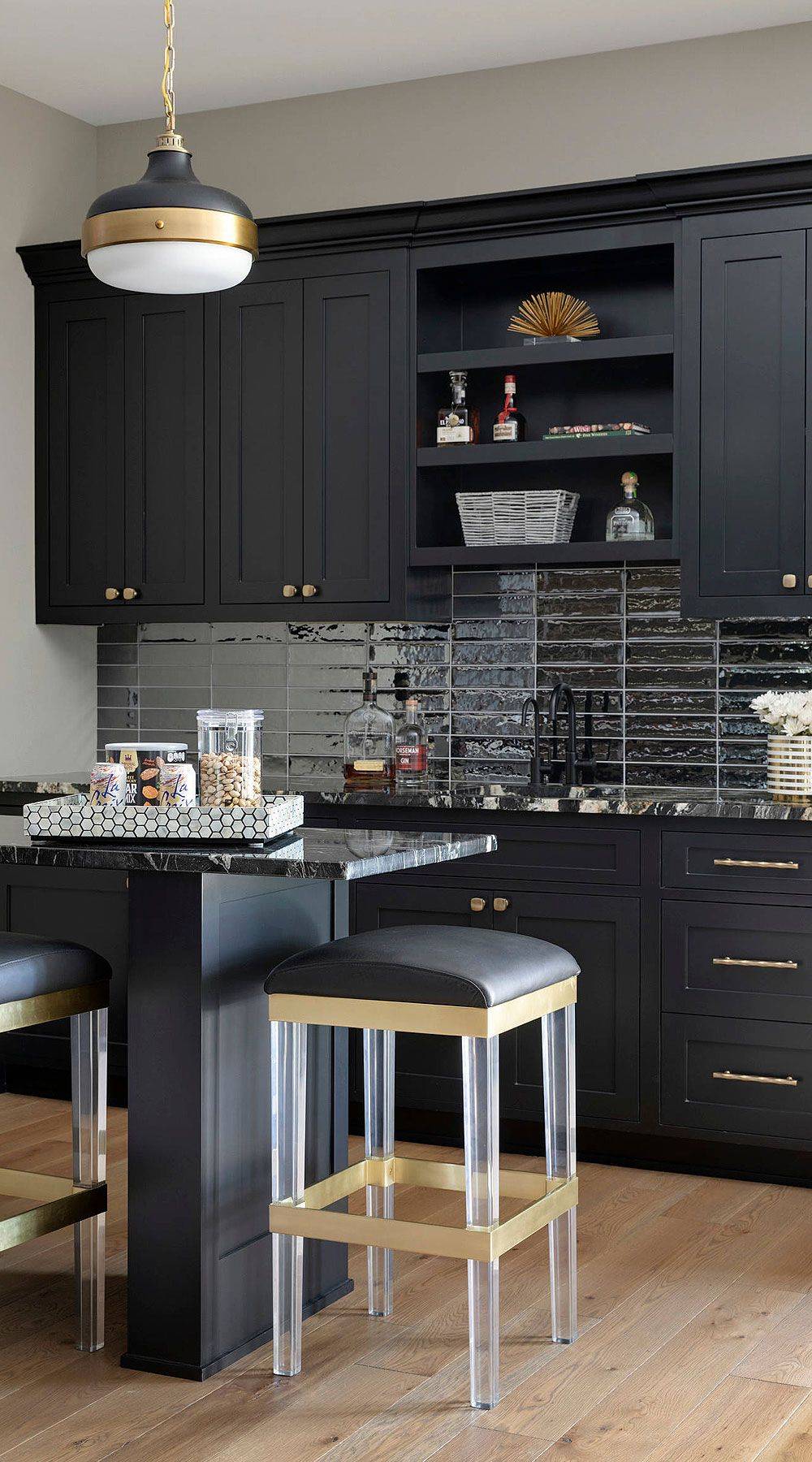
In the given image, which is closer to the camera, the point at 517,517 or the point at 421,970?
the point at 421,970

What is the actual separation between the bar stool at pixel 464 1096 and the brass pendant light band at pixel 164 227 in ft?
4.07

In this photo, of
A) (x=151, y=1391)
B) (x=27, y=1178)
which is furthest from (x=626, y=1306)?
(x=27, y=1178)

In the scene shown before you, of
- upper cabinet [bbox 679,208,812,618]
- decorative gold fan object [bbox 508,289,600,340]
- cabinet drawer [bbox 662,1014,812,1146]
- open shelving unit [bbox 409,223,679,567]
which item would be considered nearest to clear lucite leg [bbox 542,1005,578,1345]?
cabinet drawer [bbox 662,1014,812,1146]

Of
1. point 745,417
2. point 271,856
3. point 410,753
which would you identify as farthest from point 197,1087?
point 745,417

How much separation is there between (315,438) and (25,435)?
1.00 meters

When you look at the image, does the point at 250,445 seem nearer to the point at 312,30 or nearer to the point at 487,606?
the point at 487,606

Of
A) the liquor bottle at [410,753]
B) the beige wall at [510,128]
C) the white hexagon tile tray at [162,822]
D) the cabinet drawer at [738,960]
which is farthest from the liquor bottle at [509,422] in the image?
the white hexagon tile tray at [162,822]

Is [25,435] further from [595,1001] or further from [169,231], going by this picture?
[595,1001]

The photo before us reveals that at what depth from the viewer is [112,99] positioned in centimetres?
483

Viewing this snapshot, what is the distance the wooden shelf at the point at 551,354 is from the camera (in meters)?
4.06

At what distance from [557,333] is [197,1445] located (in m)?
2.99

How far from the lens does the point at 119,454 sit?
15.4 ft

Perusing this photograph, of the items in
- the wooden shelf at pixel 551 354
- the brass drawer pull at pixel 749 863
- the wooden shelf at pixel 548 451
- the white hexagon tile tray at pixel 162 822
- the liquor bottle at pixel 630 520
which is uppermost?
the wooden shelf at pixel 551 354

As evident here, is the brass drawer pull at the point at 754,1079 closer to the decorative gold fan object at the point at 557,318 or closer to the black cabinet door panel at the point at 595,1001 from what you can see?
the black cabinet door panel at the point at 595,1001
